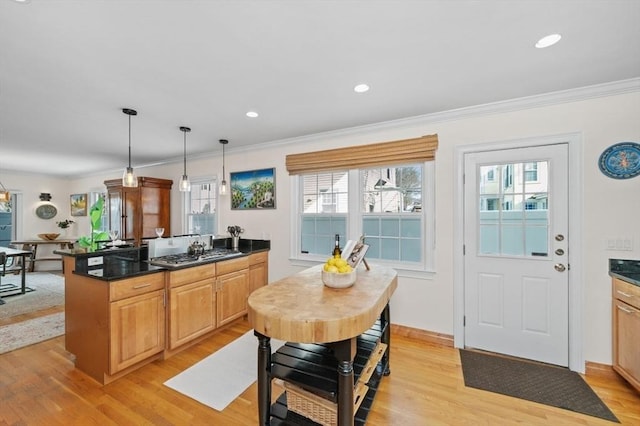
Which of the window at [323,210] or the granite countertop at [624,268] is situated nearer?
the granite countertop at [624,268]

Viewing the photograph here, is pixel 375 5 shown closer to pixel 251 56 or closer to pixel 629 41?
pixel 251 56

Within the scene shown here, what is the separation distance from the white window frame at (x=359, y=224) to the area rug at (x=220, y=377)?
4.54 feet

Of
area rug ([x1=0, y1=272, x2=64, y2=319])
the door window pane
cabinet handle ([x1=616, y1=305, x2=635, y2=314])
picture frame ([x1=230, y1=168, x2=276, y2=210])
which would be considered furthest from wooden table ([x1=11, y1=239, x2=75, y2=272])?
cabinet handle ([x1=616, y1=305, x2=635, y2=314])

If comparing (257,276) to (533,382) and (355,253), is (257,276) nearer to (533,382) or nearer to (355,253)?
(355,253)

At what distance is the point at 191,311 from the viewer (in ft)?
9.17

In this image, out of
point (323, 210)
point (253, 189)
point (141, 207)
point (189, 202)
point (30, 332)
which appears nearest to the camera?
Answer: point (30, 332)

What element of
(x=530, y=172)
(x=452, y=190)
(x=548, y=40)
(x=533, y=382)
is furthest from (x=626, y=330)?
(x=548, y=40)

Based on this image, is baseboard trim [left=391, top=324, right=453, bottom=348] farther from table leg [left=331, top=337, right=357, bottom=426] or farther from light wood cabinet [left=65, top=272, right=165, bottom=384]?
light wood cabinet [left=65, top=272, right=165, bottom=384]

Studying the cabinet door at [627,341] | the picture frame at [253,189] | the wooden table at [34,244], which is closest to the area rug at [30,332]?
the picture frame at [253,189]

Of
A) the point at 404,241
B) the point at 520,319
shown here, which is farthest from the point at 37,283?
the point at 520,319

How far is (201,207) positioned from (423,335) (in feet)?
13.7

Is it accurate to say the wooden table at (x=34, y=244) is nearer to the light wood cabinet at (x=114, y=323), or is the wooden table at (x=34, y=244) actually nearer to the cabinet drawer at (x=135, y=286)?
the light wood cabinet at (x=114, y=323)

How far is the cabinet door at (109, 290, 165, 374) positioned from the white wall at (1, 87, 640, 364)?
172 cm

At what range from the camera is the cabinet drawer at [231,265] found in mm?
3164
